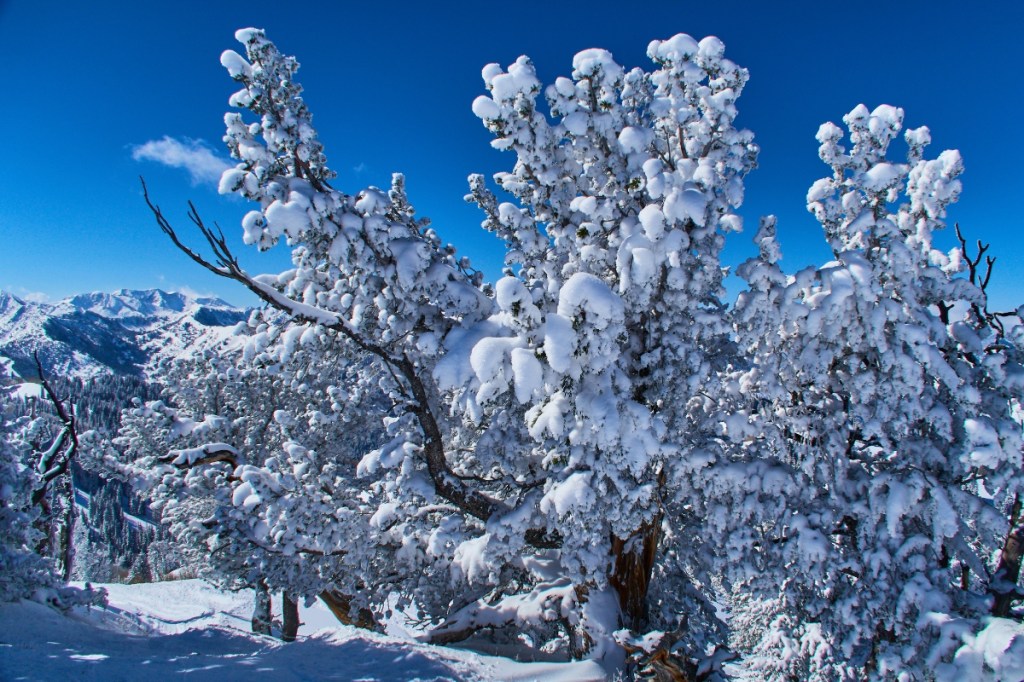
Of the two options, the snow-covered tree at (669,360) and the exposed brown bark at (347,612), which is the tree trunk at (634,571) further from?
the exposed brown bark at (347,612)

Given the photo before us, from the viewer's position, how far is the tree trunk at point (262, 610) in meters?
13.0

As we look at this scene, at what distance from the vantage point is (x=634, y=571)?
8695mm

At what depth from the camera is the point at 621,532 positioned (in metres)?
7.09

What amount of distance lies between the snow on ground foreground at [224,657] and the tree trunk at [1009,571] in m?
5.94

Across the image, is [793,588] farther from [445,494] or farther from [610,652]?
[445,494]

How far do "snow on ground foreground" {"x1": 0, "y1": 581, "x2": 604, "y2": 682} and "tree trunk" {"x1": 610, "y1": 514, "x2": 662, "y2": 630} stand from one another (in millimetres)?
1770

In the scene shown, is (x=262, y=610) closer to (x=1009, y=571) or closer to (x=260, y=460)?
(x=260, y=460)

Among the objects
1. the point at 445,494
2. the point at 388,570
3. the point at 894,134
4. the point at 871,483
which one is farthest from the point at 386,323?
the point at 894,134

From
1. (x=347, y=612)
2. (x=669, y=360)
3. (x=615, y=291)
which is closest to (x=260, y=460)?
(x=347, y=612)

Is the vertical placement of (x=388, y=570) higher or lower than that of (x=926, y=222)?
lower

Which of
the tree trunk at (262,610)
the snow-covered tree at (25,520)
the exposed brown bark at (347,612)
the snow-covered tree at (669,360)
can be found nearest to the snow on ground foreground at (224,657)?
the snow-covered tree at (25,520)

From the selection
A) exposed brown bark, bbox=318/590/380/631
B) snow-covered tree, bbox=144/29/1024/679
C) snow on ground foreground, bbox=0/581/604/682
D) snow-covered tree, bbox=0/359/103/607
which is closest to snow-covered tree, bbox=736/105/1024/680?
snow-covered tree, bbox=144/29/1024/679

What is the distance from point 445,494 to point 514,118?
599 centimetres

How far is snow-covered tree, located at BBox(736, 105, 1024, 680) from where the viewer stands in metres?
6.56
